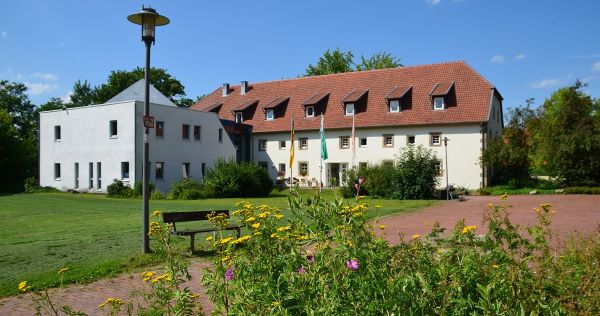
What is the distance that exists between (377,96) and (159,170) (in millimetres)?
19197

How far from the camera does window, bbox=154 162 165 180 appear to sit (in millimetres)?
38500

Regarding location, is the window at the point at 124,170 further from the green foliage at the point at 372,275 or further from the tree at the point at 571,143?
the green foliage at the point at 372,275

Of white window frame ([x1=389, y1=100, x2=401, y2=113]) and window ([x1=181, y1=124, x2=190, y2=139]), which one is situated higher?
white window frame ([x1=389, y1=100, x2=401, y2=113])

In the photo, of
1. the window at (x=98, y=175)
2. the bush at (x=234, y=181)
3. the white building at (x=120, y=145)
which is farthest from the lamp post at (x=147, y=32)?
the window at (x=98, y=175)

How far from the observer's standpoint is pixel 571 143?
112ft

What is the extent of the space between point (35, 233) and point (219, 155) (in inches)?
1212

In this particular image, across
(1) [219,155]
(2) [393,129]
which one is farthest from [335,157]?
(1) [219,155]

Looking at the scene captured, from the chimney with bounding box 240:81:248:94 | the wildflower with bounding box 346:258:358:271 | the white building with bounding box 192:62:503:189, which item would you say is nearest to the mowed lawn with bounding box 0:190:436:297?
the wildflower with bounding box 346:258:358:271

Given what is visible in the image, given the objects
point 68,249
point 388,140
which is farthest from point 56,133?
point 68,249

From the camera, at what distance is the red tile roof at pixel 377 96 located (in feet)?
129

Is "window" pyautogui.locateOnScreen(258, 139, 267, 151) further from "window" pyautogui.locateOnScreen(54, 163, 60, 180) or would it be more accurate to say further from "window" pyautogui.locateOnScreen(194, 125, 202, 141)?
"window" pyautogui.locateOnScreen(54, 163, 60, 180)

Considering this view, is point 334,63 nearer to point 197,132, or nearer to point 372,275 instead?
point 197,132

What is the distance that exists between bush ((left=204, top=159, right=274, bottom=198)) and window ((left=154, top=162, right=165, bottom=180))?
6.54m

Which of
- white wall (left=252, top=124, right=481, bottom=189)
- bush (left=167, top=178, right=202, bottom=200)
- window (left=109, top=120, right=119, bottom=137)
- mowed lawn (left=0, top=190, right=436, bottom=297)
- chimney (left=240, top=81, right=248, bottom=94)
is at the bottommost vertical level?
mowed lawn (left=0, top=190, right=436, bottom=297)
